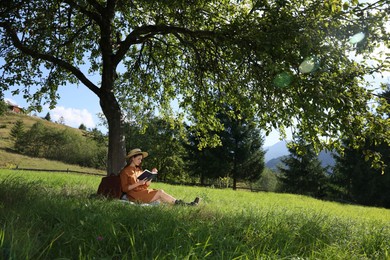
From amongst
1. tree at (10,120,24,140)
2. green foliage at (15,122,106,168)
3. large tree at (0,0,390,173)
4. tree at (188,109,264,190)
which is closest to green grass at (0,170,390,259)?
large tree at (0,0,390,173)

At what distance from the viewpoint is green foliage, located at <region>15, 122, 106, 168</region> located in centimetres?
7194

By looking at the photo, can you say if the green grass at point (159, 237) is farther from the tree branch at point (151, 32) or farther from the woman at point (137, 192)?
the tree branch at point (151, 32)

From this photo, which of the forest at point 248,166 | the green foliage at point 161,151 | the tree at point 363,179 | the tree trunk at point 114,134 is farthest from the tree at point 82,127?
the tree trunk at point 114,134

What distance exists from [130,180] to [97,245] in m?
5.11

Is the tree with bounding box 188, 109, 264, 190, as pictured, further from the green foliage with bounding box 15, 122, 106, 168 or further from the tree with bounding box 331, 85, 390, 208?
the green foliage with bounding box 15, 122, 106, 168

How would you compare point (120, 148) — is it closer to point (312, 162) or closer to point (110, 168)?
point (110, 168)

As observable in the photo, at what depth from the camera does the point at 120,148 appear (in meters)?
10.8

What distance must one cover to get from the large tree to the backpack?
1597 millimetres

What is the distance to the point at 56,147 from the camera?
73.0 metres

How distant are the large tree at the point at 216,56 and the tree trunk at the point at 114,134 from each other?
3 cm

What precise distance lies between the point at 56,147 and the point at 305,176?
5064cm

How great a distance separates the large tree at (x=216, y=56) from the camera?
6555 millimetres

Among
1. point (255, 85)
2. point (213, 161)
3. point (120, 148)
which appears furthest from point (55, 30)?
point (213, 161)

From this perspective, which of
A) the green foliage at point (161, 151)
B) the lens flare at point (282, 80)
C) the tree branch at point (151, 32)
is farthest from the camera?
the green foliage at point (161, 151)
